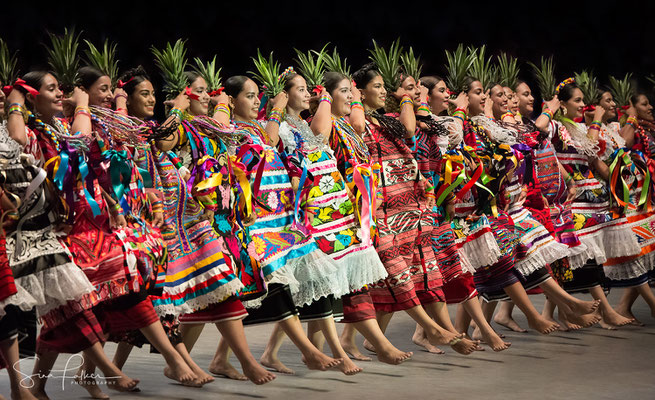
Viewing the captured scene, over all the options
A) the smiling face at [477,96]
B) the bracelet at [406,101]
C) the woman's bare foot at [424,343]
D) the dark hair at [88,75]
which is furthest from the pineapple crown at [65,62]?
the smiling face at [477,96]

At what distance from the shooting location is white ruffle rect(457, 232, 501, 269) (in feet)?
19.5

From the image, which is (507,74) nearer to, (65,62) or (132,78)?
(132,78)

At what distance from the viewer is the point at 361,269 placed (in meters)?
5.16

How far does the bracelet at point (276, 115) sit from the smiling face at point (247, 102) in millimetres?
143

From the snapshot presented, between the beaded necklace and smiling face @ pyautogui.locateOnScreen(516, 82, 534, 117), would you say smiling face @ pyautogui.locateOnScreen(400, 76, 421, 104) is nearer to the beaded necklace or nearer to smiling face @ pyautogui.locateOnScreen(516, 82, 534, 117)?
the beaded necklace

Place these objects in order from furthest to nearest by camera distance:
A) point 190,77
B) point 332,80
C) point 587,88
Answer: point 587,88, point 332,80, point 190,77

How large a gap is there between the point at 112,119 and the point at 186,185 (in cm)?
47

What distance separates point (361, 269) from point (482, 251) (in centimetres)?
111

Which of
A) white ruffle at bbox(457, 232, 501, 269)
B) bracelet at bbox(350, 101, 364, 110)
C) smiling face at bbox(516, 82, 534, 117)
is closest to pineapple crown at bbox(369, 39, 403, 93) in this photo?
bracelet at bbox(350, 101, 364, 110)

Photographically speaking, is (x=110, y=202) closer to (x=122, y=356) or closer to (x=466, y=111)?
(x=122, y=356)

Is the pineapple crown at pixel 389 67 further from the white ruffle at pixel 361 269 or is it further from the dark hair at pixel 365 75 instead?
the white ruffle at pixel 361 269

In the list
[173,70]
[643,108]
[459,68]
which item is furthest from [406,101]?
[643,108]

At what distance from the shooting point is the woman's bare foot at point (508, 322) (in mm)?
6600

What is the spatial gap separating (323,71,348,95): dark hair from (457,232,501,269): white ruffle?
129 cm
